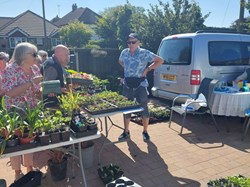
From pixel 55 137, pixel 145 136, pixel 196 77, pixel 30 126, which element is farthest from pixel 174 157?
pixel 30 126

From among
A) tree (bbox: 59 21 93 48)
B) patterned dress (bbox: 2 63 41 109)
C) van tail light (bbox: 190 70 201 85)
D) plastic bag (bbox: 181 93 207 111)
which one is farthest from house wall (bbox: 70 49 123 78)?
tree (bbox: 59 21 93 48)

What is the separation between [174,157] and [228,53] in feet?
9.40

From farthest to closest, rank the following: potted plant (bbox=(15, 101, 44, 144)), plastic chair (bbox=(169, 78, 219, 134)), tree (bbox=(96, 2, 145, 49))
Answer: tree (bbox=(96, 2, 145, 49))
plastic chair (bbox=(169, 78, 219, 134))
potted plant (bbox=(15, 101, 44, 144))

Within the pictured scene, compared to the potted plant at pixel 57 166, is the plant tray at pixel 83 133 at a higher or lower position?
higher

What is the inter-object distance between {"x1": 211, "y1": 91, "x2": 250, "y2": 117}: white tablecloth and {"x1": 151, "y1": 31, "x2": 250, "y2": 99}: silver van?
529 mm

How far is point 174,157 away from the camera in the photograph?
3.66 m

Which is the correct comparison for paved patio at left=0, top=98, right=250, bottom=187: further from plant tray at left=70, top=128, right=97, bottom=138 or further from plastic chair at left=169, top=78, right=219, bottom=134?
plant tray at left=70, top=128, right=97, bottom=138

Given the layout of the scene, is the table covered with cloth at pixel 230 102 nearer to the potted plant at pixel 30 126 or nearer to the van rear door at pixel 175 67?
the van rear door at pixel 175 67

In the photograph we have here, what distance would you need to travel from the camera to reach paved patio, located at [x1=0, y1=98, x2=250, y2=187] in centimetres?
307

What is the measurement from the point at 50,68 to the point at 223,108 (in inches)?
125

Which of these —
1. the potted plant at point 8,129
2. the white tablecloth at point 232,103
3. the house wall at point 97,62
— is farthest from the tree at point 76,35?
the potted plant at point 8,129

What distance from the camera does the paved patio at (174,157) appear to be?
10.1 feet

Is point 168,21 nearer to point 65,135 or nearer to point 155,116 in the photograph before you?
point 155,116

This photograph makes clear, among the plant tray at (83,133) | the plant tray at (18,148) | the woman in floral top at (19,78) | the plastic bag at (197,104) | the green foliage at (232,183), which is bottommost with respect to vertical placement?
the green foliage at (232,183)
